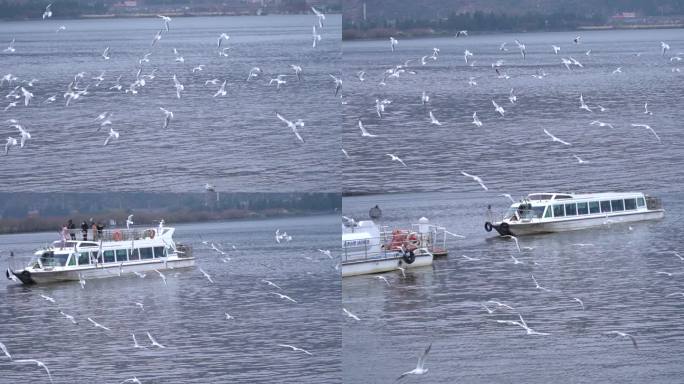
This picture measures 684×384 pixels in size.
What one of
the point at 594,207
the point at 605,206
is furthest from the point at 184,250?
the point at 605,206

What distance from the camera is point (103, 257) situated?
83.9 ft

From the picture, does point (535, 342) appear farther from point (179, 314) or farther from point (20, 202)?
point (20, 202)

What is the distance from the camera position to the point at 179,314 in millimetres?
25219

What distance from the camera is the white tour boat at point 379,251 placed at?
21594mm

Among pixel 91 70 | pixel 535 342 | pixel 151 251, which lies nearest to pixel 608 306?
pixel 535 342

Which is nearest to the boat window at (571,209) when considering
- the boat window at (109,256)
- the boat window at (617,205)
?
the boat window at (617,205)

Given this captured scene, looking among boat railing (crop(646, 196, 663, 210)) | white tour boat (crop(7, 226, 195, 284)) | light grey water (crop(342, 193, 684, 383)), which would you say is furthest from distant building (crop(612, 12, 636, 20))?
white tour boat (crop(7, 226, 195, 284))

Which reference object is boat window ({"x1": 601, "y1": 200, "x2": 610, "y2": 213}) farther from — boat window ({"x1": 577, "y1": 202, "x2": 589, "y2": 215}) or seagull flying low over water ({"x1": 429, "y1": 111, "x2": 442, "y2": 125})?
seagull flying low over water ({"x1": 429, "y1": 111, "x2": 442, "y2": 125})

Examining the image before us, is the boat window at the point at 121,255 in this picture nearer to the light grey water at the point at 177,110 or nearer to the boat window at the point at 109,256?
the boat window at the point at 109,256

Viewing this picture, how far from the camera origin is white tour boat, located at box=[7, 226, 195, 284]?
25.2 m

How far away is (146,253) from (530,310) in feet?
21.5

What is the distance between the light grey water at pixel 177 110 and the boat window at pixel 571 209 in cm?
556

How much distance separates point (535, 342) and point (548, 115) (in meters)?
11.5

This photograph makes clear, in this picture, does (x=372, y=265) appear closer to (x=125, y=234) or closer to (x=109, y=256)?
(x=109, y=256)
